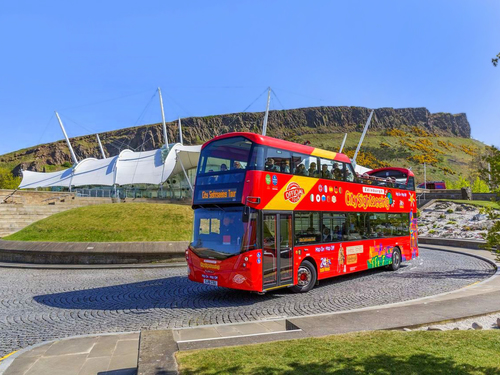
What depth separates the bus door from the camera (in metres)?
9.99

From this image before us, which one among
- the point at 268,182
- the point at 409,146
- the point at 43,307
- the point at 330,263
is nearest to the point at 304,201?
the point at 268,182

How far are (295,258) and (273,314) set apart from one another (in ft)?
7.61

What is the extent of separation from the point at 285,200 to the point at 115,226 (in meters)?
13.1

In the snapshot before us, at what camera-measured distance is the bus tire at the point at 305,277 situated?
11.2m

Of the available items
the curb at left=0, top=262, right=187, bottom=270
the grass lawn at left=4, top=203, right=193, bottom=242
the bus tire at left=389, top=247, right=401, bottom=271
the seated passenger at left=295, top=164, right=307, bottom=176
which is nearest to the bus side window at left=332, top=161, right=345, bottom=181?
the seated passenger at left=295, top=164, right=307, bottom=176

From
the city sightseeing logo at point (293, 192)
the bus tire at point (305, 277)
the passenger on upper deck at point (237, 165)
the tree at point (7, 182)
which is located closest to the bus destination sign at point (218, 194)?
the passenger on upper deck at point (237, 165)

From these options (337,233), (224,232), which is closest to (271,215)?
(224,232)

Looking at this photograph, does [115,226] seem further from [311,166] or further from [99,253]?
[311,166]

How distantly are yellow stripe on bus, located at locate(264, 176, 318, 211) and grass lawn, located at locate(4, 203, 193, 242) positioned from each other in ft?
33.0

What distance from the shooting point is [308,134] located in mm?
169375

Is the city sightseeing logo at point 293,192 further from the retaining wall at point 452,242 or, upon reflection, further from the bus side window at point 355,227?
the retaining wall at point 452,242

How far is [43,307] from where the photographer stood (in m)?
9.56

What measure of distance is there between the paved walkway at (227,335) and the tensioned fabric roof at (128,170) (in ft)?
156

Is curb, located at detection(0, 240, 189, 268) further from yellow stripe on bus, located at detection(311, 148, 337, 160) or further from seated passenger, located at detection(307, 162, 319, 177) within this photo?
yellow stripe on bus, located at detection(311, 148, 337, 160)
